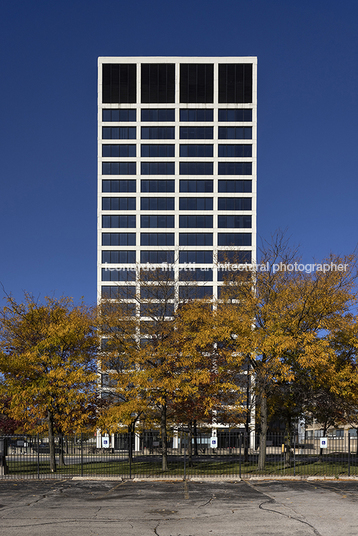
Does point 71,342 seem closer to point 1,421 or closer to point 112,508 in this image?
point 1,421

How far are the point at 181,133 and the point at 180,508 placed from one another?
214 feet

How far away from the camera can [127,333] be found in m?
33.0

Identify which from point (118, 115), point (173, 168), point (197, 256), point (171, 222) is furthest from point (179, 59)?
point (197, 256)

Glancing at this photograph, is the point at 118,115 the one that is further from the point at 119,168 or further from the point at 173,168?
the point at 173,168

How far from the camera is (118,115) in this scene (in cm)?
7681

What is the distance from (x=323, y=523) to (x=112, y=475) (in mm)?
15126

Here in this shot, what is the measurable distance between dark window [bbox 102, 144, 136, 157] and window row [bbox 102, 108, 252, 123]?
12.2 ft

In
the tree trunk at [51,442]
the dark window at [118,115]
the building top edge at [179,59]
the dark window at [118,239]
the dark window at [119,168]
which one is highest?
the building top edge at [179,59]

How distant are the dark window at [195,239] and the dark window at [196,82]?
62.2 feet

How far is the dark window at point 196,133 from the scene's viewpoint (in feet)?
252

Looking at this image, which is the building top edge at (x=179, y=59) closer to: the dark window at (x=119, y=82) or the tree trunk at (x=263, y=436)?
the dark window at (x=119, y=82)

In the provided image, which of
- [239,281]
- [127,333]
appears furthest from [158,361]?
[239,281]

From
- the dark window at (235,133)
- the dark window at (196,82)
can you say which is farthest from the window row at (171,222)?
the dark window at (196,82)

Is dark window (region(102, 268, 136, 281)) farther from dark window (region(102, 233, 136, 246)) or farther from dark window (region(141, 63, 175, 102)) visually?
dark window (region(141, 63, 175, 102))
